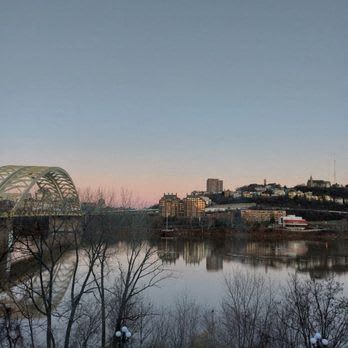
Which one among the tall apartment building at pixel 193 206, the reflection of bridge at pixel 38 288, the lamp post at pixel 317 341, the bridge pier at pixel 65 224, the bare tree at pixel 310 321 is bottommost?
the reflection of bridge at pixel 38 288

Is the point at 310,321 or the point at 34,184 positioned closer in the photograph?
the point at 310,321

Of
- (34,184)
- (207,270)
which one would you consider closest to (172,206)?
(34,184)

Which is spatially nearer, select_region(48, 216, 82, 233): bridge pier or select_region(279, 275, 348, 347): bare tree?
select_region(279, 275, 348, 347): bare tree

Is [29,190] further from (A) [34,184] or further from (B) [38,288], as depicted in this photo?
(B) [38,288]

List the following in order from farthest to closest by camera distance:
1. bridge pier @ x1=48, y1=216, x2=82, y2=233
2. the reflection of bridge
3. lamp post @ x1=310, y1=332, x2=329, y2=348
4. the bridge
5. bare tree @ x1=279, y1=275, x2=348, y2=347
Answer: the bridge, the reflection of bridge, bridge pier @ x1=48, y1=216, x2=82, y2=233, bare tree @ x1=279, y1=275, x2=348, y2=347, lamp post @ x1=310, y1=332, x2=329, y2=348

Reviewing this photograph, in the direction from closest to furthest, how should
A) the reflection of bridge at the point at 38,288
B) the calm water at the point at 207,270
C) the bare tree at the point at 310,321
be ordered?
the bare tree at the point at 310,321
the reflection of bridge at the point at 38,288
the calm water at the point at 207,270

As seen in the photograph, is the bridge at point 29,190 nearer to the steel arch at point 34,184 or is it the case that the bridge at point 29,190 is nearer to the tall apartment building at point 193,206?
the steel arch at point 34,184

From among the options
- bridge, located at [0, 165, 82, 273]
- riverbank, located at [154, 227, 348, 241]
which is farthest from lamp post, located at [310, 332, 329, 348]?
riverbank, located at [154, 227, 348, 241]

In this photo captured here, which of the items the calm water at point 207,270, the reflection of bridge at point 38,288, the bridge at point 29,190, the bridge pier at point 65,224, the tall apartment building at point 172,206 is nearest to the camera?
the bridge pier at point 65,224

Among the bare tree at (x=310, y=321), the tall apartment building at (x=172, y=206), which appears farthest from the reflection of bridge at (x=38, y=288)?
the tall apartment building at (x=172, y=206)

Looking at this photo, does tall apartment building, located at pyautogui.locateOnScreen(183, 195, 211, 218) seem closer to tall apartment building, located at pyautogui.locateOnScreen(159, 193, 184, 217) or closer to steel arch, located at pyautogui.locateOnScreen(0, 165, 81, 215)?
tall apartment building, located at pyautogui.locateOnScreen(159, 193, 184, 217)

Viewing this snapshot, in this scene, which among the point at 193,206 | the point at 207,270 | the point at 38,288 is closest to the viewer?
the point at 38,288

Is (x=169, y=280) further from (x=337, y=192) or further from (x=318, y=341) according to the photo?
(x=337, y=192)

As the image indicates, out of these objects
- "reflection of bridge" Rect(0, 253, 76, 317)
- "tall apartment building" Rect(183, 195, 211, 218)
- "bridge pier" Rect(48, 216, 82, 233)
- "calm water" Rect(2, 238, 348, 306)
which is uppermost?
"tall apartment building" Rect(183, 195, 211, 218)
